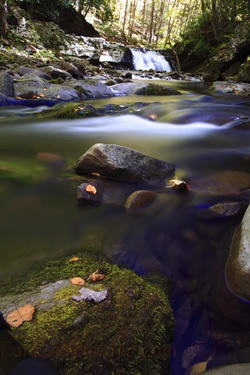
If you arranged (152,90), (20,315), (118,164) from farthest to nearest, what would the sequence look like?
1. (152,90)
2. (118,164)
3. (20,315)

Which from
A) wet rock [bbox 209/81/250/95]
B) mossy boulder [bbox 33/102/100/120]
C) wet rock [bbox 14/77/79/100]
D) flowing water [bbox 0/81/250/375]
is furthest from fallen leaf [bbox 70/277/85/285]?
wet rock [bbox 209/81/250/95]

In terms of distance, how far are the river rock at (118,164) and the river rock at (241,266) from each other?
1492mm

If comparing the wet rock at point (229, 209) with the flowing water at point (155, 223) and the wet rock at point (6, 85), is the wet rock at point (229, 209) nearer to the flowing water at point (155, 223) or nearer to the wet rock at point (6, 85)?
the flowing water at point (155, 223)

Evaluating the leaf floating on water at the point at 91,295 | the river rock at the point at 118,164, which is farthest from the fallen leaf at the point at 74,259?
the river rock at the point at 118,164

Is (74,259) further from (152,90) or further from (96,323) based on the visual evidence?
(152,90)

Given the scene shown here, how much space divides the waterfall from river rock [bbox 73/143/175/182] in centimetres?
2363

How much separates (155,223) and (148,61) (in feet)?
85.0

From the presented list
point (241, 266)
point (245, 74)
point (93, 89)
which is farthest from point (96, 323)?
point (245, 74)

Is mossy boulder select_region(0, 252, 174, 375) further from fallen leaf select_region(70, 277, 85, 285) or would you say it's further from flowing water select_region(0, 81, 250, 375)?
flowing water select_region(0, 81, 250, 375)

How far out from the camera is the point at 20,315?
5.13ft

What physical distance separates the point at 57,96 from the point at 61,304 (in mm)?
8493

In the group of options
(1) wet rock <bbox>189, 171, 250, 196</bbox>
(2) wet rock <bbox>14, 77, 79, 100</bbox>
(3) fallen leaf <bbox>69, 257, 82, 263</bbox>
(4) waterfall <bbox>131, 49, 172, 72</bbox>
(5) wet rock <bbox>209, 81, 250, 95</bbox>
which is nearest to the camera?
(3) fallen leaf <bbox>69, 257, 82, 263</bbox>

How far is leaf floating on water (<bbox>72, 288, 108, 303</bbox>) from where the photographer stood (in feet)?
5.48

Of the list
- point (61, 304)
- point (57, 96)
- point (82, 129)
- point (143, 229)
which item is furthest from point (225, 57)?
point (61, 304)
